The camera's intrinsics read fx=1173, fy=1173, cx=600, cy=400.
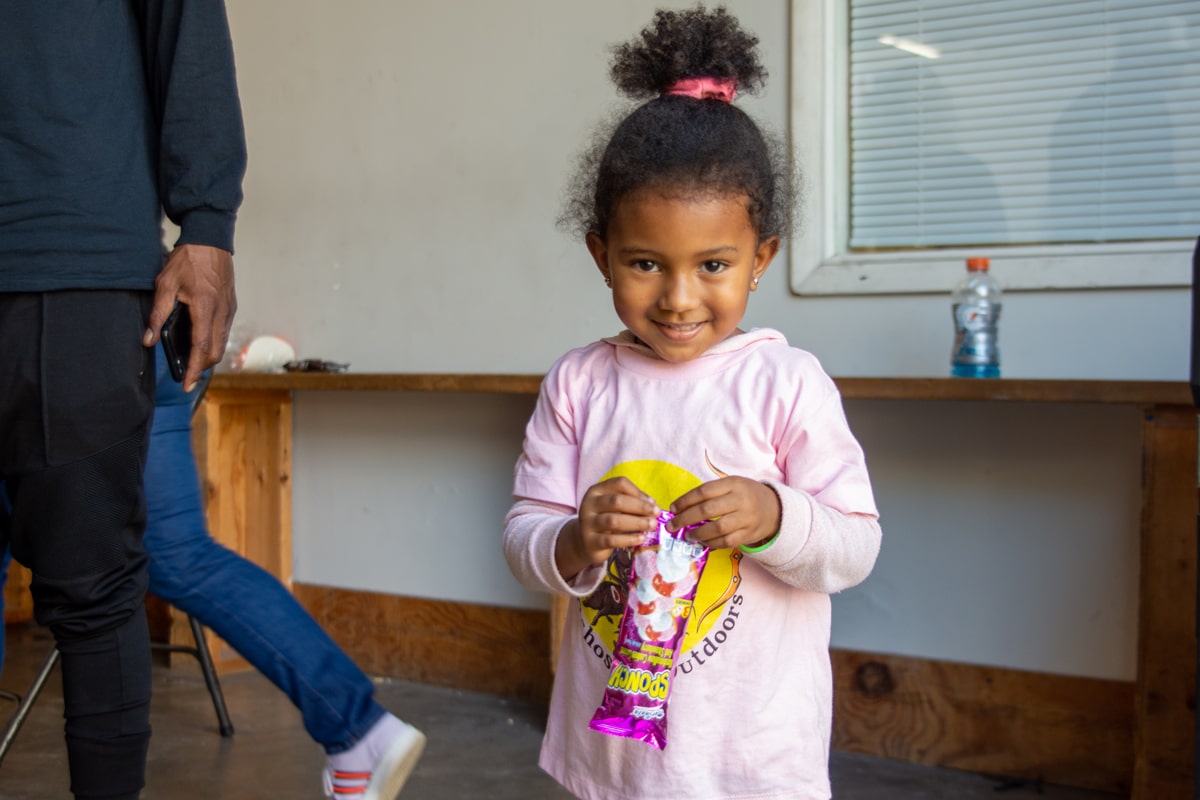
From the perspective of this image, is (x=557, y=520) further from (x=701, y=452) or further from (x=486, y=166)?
(x=486, y=166)

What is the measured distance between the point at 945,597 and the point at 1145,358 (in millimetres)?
688

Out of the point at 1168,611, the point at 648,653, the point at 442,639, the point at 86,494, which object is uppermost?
the point at 86,494

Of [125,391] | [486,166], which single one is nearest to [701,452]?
[125,391]

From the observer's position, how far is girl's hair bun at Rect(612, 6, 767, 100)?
1.40 metres

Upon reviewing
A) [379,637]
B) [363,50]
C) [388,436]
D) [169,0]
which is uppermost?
[363,50]

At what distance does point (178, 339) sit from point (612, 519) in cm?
73

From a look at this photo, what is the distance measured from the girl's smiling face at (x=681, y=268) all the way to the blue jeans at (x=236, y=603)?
95cm

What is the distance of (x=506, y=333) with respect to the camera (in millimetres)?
3234

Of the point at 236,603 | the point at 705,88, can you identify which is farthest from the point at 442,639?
the point at 705,88

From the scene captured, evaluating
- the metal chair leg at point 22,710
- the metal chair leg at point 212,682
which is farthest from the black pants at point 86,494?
the metal chair leg at point 212,682

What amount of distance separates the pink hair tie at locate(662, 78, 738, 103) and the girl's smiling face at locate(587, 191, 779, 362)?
0.52ft

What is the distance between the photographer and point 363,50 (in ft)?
11.4

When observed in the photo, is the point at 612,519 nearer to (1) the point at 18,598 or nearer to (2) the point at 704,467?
(2) the point at 704,467

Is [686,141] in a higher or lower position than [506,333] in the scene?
higher
